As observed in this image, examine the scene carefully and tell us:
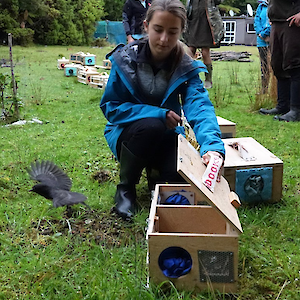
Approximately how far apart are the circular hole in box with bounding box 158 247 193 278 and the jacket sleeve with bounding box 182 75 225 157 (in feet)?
1.71

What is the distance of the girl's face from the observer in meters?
2.33

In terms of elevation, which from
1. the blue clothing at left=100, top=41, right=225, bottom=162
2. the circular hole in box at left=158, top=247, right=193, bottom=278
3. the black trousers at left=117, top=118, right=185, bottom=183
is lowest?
the circular hole in box at left=158, top=247, right=193, bottom=278

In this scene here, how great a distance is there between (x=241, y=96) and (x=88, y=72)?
317cm

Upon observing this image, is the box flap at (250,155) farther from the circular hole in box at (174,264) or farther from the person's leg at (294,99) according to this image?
the person's leg at (294,99)

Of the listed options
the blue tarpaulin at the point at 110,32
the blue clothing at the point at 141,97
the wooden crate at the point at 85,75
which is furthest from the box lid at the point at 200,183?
the blue tarpaulin at the point at 110,32

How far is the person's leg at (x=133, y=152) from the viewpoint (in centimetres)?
244

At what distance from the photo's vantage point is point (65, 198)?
2.38 m

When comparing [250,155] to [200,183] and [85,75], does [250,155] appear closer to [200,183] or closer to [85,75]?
[200,183]

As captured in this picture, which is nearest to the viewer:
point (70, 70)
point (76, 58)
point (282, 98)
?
point (282, 98)

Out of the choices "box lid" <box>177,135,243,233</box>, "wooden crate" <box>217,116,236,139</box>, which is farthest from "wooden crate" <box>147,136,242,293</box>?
"wooden crate" <box>217,116,236,139</box>

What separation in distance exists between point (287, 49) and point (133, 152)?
2.96m

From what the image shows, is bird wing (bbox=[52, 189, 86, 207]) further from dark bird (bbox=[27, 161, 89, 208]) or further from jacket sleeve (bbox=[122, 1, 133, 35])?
jacket sleeve (bbox=[122, 1, 133, 35])

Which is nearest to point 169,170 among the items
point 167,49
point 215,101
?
point 167,49

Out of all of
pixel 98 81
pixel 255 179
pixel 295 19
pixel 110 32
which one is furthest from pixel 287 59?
pixel 110 32
